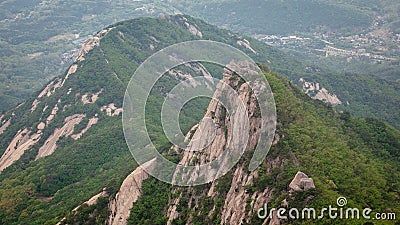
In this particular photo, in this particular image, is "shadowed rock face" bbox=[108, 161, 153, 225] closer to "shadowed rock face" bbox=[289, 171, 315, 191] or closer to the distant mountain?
the distant mountain

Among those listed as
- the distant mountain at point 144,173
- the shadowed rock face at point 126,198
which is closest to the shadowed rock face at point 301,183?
the distant mountain at point 144,173

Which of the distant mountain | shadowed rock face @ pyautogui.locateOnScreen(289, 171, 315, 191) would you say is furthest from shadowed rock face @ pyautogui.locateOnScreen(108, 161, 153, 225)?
shadowed rock face @ pyautogui.locateOnScreen(289, 171, 315, 191)

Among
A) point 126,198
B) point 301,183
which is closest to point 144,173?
point 126,198

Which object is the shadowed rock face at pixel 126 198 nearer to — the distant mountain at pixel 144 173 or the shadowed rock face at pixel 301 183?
the distant mountain at pixel 144 173

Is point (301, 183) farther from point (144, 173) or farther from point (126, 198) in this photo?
point (126, 198)

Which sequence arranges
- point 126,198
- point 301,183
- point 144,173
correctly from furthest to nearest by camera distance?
point 144,173 < point 126,198 < point 301,183

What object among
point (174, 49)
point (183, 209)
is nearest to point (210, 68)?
point (174, 49)

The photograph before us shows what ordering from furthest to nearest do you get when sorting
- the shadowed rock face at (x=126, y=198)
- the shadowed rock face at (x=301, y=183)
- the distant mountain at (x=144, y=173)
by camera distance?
1. the shadowed rock face at (x=126, y=198)
2. the distant mountain at (x=144, y=173)
3. the shadowed rock face at (x=301, y=183)
